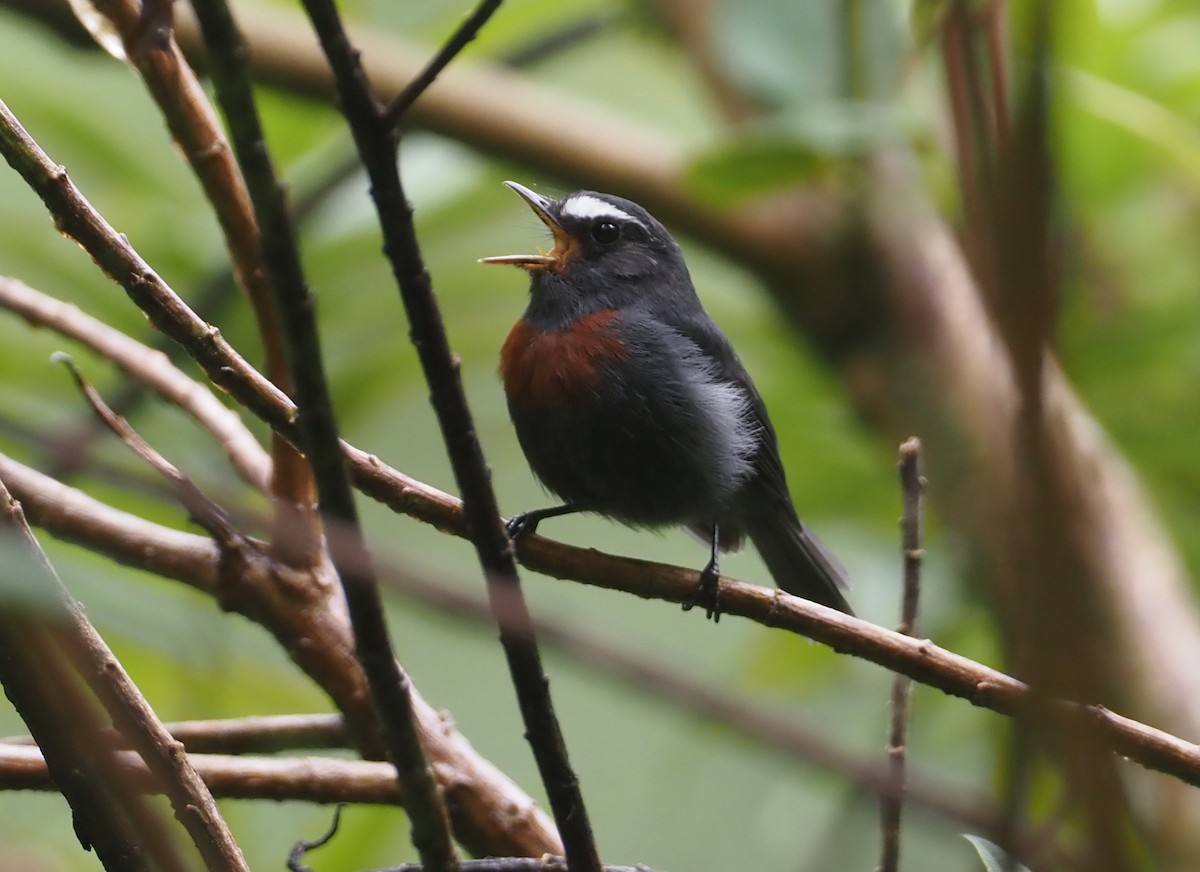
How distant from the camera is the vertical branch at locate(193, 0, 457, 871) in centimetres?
69

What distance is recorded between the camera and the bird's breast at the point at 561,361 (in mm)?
2459

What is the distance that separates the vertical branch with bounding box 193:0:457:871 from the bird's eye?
2.12 m

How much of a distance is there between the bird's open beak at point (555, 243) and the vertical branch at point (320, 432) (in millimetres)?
1668

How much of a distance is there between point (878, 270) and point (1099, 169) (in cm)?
68

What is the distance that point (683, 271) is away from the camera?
306 cm

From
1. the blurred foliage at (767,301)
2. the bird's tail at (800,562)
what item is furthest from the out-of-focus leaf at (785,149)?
the bird's tail at (800,562)

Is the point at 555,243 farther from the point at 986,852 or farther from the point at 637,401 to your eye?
the point at 986,852

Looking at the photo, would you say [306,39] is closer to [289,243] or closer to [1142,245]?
[1142,245]

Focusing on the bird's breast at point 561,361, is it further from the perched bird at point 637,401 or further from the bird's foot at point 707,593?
the bird's foot at point 707,593

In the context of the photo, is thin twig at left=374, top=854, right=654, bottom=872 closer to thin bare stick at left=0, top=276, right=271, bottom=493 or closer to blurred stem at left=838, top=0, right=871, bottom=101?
thin bare stick at left=0, top=276, right=271, bottom=493

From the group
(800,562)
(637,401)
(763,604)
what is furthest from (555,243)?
(763,604)

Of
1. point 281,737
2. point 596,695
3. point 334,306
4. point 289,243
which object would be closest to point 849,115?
point 334,306

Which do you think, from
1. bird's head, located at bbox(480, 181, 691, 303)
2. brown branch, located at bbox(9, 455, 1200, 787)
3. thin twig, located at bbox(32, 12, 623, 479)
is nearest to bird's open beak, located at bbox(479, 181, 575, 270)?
bird's head, located at bbox(480, 181, 691, 303)

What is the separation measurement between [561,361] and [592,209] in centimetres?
57
